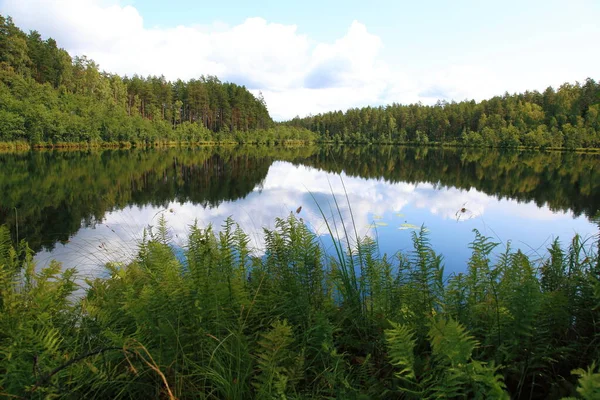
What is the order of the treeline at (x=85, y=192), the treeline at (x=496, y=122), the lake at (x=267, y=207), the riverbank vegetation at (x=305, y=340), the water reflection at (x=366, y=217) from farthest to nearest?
the treeline at (x=496, y=122)
the treeline at (x=85, y=192)
the lake at (x=267, y=207)
the water reflection at (x=366, y=217)
the riverbank vegetation at (x=305, y=340)

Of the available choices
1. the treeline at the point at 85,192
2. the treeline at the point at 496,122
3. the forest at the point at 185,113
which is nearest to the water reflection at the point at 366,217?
the treeline at the point at 85,192

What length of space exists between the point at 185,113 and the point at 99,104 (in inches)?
1262

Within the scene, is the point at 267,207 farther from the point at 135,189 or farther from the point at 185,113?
the point at 185,113

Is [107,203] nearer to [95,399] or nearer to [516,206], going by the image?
[95,399]

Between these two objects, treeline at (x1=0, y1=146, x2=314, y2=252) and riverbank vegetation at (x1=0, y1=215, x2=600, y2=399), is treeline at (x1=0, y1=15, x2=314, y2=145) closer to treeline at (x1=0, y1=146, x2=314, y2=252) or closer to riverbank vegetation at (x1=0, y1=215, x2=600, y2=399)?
treeline at (x1=0, y1=146, x2=314, y2=252)

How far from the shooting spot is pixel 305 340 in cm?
289

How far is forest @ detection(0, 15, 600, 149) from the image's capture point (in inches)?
1948

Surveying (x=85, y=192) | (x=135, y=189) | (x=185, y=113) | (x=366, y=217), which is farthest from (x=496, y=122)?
(x=85, y=192)

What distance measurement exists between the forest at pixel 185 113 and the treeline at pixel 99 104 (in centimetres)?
16

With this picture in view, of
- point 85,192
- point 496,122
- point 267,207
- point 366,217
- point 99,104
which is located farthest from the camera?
point 496,122

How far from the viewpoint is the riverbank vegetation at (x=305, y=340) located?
2014mm

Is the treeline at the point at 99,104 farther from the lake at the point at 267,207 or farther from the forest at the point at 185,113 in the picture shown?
the lake at the point at 267,207

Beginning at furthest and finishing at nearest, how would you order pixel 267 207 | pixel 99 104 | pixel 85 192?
pixel 99 104
pixel 85 192
pixel 267 207

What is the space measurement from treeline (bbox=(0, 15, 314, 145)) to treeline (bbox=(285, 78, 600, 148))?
39933 millimetres
